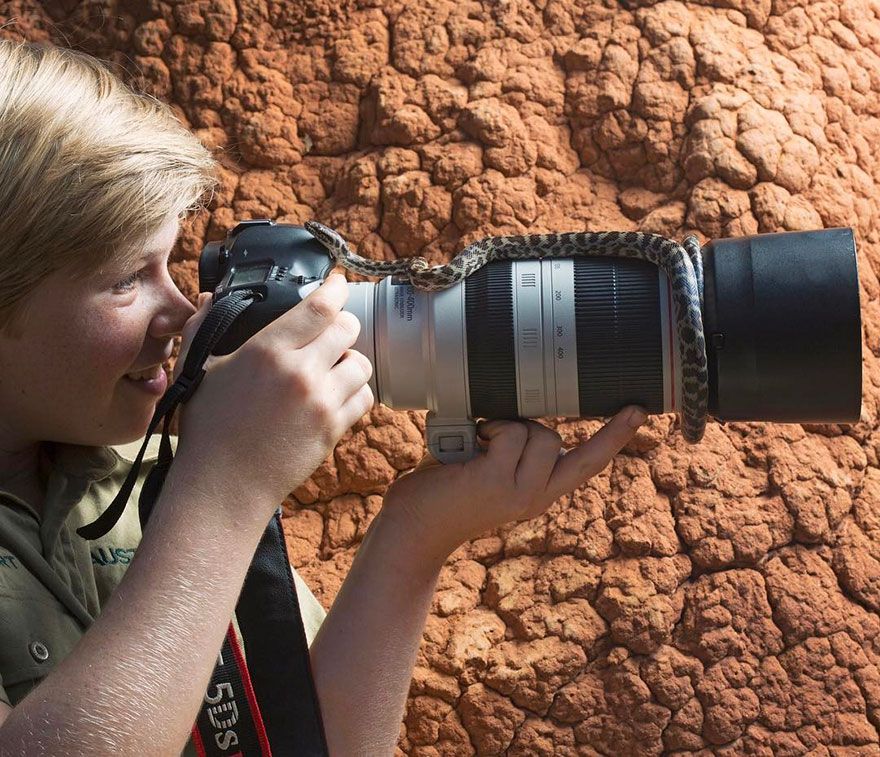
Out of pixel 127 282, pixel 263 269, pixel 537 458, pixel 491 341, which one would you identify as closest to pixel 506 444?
pixel 537 458

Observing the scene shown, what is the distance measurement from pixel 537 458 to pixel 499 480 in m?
0.07

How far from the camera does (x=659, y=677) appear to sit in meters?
2.17

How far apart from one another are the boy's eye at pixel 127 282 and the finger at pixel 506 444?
1.85 ft

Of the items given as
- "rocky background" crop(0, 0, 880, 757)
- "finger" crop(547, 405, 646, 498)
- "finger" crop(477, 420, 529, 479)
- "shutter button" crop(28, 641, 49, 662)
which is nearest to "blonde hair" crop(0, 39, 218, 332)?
"shutter button" crop(28, 641, 49, 662)

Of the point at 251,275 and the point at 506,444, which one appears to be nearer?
the point at 251,275

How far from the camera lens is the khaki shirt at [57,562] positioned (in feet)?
4.26

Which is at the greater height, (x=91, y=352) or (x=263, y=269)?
(x=263, y=269)

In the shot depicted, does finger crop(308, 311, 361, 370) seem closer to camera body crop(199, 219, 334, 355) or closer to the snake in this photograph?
camera body crop(199, 219, 334, 355)

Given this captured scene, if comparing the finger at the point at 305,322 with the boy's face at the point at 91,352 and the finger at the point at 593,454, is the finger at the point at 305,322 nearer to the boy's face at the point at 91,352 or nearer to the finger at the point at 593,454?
the boy's face at the point at 91,352

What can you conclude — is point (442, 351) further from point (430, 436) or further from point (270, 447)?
point (270, 447)

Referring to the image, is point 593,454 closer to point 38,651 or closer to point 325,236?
point 325,236

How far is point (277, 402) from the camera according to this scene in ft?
3.87

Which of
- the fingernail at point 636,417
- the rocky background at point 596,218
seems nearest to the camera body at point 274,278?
the fingernail at point 636,417

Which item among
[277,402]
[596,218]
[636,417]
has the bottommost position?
[277,402]
